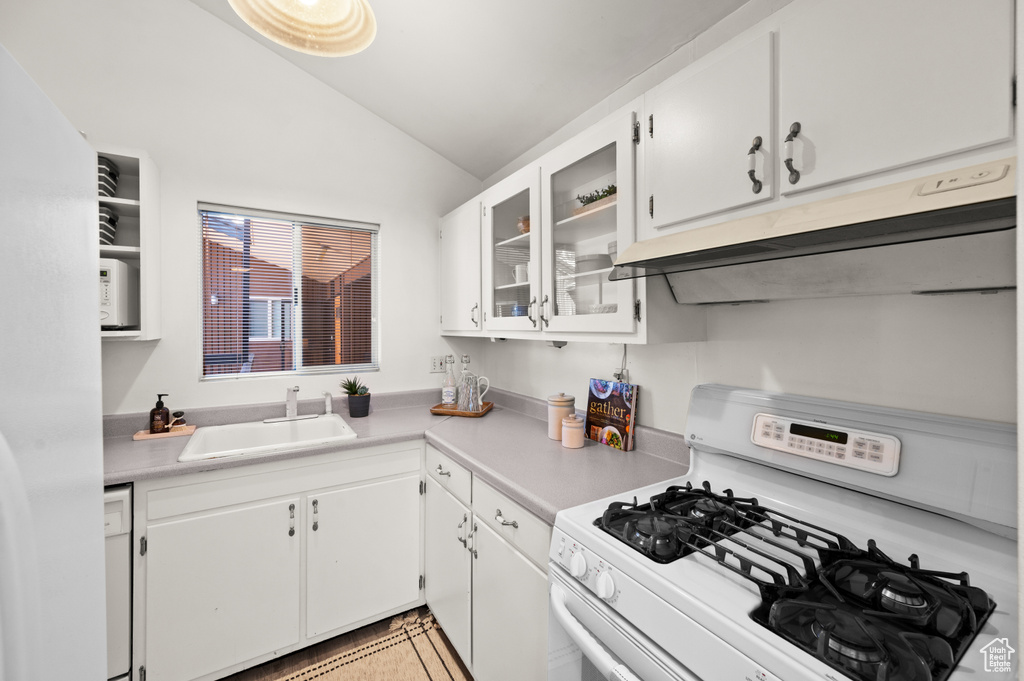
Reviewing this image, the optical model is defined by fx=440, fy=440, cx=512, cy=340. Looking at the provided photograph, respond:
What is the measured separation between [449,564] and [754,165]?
1797 mm

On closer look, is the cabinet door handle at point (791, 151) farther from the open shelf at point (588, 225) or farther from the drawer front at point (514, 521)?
the drawer front at point (514, 521)

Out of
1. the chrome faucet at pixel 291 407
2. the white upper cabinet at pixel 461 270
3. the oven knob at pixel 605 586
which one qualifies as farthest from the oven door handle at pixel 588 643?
the chrome faucet at pixel 291 407

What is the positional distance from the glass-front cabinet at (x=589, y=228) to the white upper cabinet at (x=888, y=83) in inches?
19.3

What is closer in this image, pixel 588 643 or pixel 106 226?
pixel 588 643

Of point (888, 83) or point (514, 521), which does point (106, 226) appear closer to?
point (514, 521)

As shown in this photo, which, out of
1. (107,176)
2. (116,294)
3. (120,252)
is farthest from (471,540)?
(107,176)

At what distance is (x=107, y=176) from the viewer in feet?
5.97

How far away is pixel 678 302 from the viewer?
1443 millimetres

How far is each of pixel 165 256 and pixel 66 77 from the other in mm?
816

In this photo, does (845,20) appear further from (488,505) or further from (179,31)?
(179,31)

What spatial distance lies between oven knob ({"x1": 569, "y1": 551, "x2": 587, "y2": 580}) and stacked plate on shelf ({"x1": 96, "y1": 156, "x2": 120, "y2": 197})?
225 cm

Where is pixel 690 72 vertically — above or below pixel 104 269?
above

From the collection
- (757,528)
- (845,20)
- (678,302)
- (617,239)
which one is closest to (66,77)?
(617,239)

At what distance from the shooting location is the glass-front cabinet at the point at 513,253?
5.99ft
